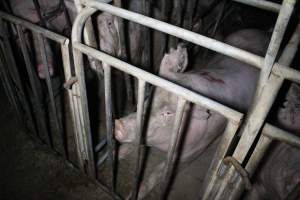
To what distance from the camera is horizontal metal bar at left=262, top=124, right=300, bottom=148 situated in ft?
3.25

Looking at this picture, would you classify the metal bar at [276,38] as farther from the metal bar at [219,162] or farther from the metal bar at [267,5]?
the metal bar at [267,5]

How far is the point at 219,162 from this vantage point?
1276mm

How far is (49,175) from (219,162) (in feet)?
6.24

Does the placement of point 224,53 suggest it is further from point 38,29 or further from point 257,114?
point 38,29

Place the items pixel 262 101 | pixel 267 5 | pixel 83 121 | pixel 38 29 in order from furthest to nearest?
1. pixel 83 121
2. pixel 38 29
3. pixel 267 5
4. pixel 262 101

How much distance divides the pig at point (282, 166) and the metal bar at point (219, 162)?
→ 697mm

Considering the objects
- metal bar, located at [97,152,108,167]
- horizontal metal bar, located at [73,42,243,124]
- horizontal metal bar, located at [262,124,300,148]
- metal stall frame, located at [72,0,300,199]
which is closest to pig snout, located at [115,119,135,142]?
metal stall frame, located at [72,0,300,199]

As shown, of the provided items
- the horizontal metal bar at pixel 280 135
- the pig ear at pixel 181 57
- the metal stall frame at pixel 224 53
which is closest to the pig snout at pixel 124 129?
the metal stall frame at pixel 224 53

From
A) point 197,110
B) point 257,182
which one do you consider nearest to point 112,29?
point 197,110

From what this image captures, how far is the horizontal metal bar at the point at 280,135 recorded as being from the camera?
0.99m

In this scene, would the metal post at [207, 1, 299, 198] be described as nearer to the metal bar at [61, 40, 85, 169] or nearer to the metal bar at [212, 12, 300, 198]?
the metal bar at [212, 12, 300, 198]

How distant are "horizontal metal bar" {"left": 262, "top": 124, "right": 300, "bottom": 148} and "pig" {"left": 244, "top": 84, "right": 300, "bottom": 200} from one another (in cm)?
93

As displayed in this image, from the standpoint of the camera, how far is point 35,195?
2.39m

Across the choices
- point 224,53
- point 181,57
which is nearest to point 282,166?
point 181,57
